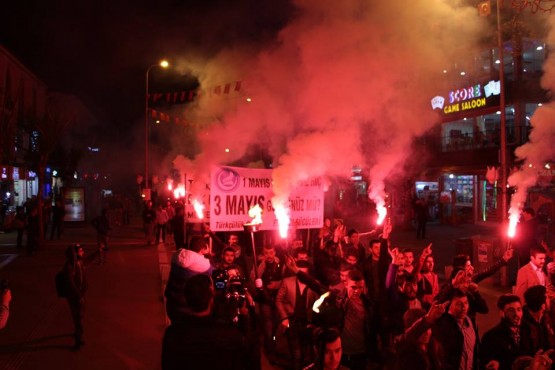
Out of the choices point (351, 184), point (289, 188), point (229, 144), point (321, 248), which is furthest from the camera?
point (351, 184)

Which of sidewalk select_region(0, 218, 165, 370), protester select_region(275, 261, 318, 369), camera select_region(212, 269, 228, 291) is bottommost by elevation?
sidewalk select_region(0, 218, 165, 370)

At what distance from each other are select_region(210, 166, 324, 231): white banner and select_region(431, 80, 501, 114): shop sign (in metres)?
17.3

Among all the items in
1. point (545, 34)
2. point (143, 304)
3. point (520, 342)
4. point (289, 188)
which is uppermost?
point (545, 34)

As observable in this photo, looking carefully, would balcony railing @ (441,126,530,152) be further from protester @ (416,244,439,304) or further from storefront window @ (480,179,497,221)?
protester @ (416,244,439,304)

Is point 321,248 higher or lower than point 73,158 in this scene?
lower

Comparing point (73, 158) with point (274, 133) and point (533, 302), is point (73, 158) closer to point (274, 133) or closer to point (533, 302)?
point (274, 133)

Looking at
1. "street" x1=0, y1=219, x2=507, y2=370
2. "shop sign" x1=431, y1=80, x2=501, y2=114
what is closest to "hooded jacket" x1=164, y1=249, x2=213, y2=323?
"street" x1=0, y1=219, x2=507, y2=370

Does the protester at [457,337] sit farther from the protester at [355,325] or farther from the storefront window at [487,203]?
the storefront window at [487,203]

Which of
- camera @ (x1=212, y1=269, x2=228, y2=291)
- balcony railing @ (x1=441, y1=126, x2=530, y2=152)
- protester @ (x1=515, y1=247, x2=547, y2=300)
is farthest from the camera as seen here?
balcony railing @ (x1=441, y1=126, x2=530, y2=152)

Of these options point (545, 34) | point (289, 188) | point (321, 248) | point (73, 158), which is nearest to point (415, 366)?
point (321, 248)

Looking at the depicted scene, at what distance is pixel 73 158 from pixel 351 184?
56.8ft

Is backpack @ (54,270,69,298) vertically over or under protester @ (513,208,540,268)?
under

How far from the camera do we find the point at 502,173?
10.5 meters

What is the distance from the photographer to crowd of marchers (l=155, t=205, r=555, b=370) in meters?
3.11
